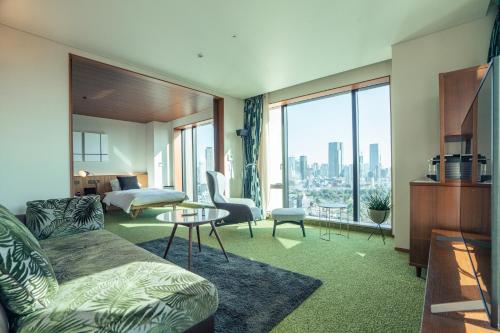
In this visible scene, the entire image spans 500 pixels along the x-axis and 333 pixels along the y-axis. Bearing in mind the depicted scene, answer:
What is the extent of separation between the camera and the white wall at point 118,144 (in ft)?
21.8

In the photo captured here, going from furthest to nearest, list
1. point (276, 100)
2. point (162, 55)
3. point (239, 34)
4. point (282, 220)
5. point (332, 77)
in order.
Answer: point (276, 100), point (332, 77), point (282, 220), point (162, 55), point (239, 34)

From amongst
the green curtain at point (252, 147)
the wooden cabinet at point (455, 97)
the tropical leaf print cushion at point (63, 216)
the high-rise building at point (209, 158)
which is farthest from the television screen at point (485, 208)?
the high-rise building at point (209, 158)

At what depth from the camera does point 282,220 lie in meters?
3.75

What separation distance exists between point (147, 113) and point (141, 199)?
2619 mm

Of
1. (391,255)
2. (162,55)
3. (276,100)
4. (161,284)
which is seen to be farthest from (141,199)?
(391,255)

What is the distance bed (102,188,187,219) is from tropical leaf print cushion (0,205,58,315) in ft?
13.2

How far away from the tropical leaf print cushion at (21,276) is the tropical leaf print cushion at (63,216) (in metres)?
1.46

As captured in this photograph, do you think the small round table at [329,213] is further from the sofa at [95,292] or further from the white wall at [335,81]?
the sofa at [95,292]

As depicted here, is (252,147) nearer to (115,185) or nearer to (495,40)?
(495,40)

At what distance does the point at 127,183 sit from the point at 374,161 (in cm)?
581

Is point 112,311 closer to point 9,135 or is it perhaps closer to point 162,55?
point 9,135

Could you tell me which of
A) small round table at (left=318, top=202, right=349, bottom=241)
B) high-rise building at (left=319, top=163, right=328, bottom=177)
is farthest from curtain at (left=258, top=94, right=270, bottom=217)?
small round table at (left=318, top=202, right=349, bottom=241)

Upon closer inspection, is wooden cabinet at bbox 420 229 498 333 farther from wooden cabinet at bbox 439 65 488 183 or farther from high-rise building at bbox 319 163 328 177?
high-rise building at bbox 319 163 328 177

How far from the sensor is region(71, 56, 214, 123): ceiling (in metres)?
3.80
